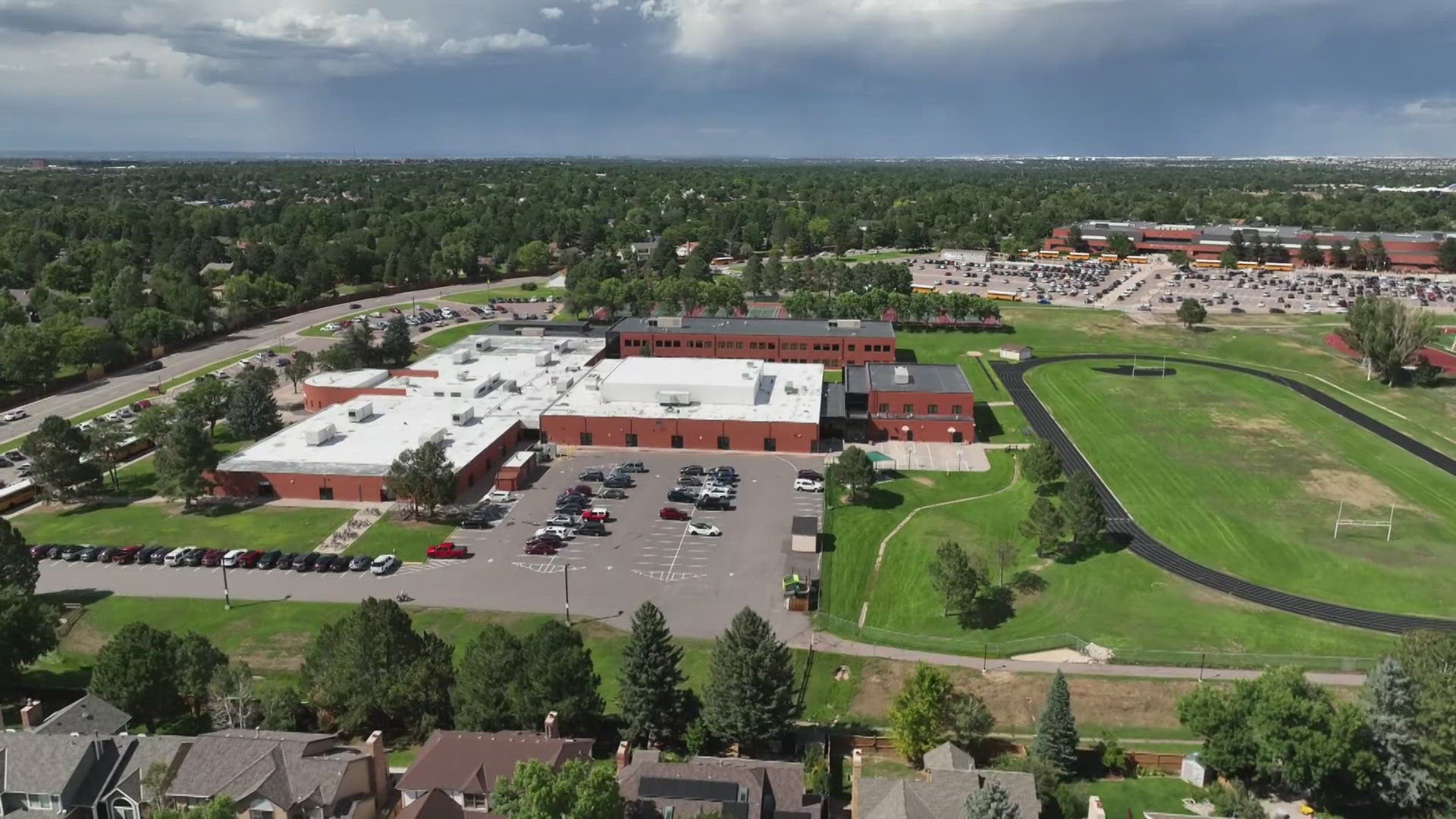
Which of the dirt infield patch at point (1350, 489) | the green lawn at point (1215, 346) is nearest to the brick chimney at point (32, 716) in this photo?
the dirt infield patch at point (1350, 489)

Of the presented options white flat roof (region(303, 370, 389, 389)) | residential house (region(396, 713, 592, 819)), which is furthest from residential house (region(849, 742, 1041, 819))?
white flat roof (region(303, 370, 389, 389))

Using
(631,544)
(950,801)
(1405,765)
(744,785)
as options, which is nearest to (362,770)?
(744,785)

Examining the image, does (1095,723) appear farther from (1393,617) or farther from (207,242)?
(207,242)

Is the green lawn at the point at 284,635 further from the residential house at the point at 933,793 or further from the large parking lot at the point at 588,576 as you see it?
the residential house at the point at 933,793

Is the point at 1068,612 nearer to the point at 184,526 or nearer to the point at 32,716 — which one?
the point at 32,716

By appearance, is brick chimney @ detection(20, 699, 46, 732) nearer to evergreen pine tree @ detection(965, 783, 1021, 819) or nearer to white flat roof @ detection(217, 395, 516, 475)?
white flat roof @ detection(217, 395, 516, 475)
